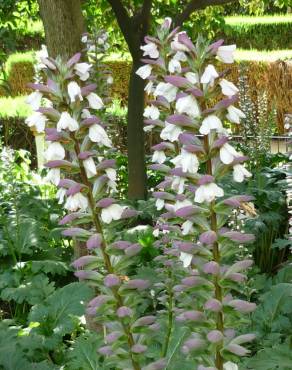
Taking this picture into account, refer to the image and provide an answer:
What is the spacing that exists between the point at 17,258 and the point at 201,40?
3.63m

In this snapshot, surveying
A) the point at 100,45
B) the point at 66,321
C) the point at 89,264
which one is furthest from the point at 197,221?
the point at 100,45

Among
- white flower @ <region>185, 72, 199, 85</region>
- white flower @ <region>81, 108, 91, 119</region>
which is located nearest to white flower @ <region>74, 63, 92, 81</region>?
white flower @ <region>81, 108, 91, 119</region>

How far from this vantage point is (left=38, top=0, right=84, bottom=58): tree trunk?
13.0 feet

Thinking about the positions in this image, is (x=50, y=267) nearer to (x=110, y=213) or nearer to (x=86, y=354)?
(x=86, y=354)

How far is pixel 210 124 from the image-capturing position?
1911 mm

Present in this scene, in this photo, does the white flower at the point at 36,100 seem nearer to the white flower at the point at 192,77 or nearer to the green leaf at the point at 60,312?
the white flower at the point at 192,77

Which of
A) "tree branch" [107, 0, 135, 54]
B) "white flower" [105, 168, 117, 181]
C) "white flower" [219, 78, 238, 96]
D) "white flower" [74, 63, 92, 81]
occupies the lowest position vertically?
"white flower" [105, 168, 117, 181]

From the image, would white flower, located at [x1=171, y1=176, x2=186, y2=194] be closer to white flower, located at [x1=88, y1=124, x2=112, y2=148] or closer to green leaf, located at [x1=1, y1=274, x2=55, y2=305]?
white flower, located at [x1=88, y1=124, x2=112, y2=148]

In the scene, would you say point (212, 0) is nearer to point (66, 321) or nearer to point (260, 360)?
point (66, 321)

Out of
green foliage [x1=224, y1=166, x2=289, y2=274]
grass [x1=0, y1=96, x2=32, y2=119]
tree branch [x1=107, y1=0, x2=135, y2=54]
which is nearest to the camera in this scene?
green foliage [x1=224, y1=166, x2=289, y2=274]

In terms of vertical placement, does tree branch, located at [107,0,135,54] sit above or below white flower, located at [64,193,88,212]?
above

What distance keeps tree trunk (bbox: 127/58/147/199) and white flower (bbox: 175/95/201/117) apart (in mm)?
4153

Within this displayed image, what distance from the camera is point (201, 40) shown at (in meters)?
2.02

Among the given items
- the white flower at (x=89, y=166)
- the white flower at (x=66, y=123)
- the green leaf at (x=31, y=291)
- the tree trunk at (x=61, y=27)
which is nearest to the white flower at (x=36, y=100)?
the white flower at (x=66, y=123)
